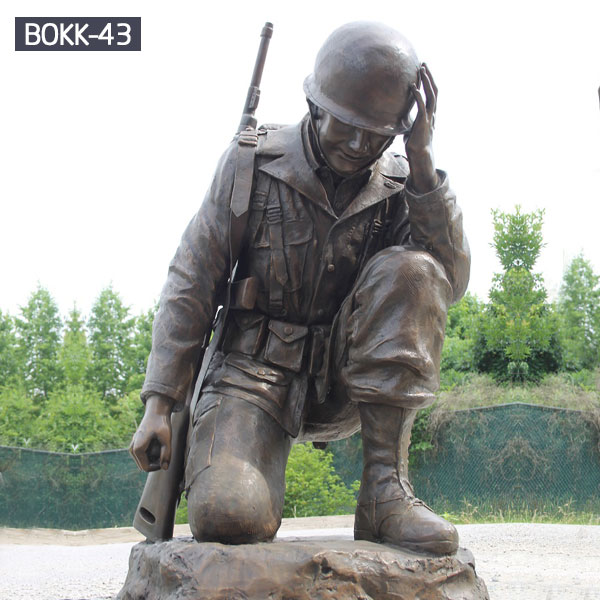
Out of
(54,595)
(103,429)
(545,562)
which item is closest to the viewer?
(54,595)

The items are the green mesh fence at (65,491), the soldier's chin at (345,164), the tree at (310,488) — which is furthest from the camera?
the green mesh fence at (65,491)

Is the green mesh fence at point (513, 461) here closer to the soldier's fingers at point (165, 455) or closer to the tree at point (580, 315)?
the tree at point (580, 315)

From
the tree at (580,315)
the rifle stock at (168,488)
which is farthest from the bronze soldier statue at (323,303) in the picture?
the tree at (580,315)

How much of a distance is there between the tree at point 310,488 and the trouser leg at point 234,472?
6.80 m

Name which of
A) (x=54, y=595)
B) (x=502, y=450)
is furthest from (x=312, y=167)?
(x=502, y=450)

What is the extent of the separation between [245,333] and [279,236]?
428 millimetres

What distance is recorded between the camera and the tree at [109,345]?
1662 centimetres

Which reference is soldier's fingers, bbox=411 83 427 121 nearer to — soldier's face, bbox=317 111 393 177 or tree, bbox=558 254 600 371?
soldier's face, bbox=317 111 393 177

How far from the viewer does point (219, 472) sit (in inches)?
118

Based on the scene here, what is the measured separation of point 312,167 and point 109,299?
584 inches

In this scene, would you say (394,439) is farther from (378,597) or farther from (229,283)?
(229,283)

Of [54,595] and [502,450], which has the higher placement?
[54,595]

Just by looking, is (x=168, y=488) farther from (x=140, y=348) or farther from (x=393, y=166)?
(x=140, y=348)

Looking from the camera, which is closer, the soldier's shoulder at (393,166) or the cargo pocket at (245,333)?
the cargo pocket at (245,333)
